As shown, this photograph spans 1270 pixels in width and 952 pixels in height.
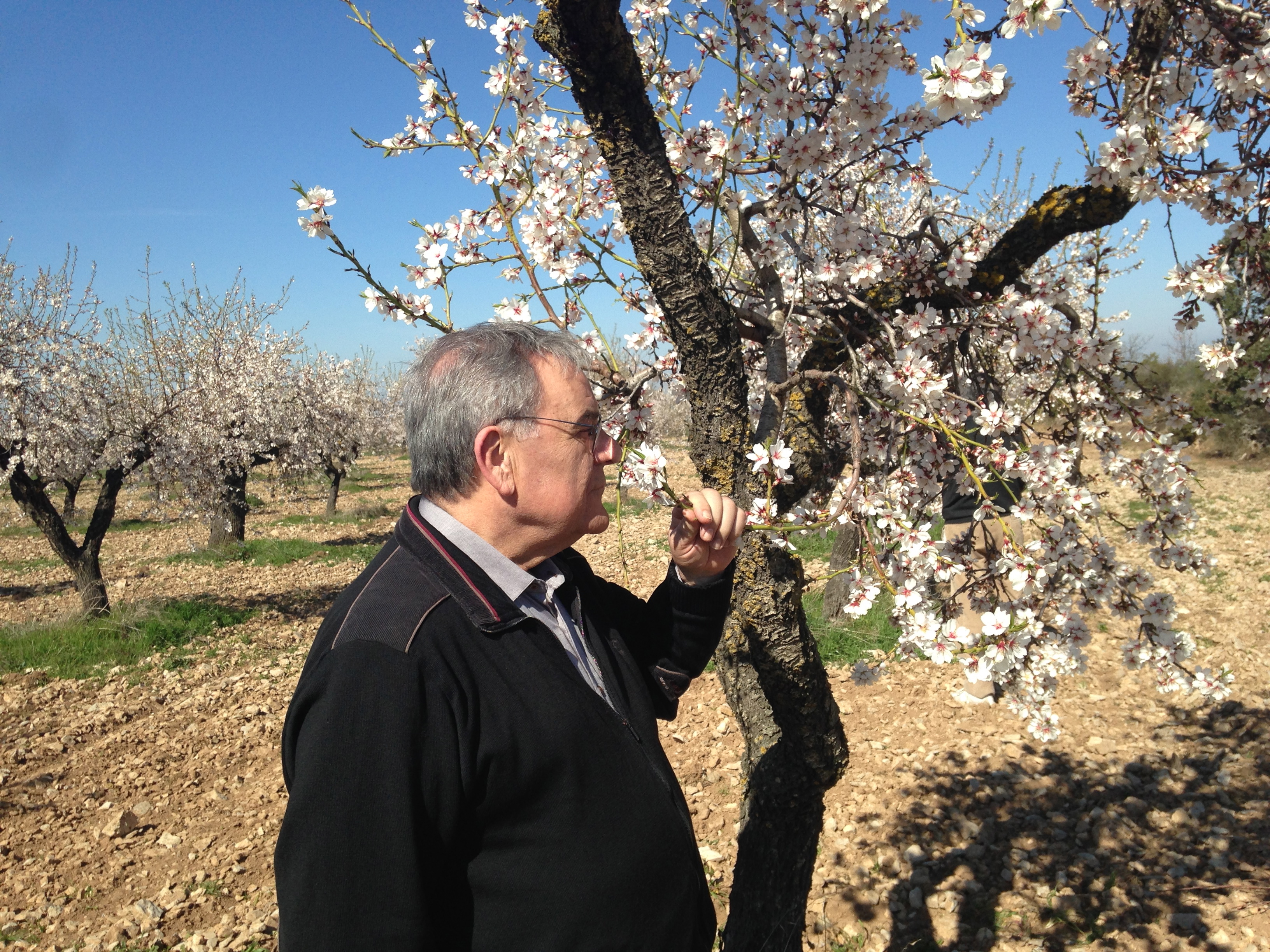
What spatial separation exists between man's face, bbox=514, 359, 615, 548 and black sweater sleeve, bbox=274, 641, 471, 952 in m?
0.48

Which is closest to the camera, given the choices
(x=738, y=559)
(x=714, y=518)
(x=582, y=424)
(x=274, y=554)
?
(x=582, y=424)

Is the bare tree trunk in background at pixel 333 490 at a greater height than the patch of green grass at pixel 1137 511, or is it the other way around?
the patch of green grass at pixel 1137 511

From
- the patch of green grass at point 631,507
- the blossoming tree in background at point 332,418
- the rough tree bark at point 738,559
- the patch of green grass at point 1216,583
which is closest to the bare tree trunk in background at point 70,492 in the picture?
the blossoming tree in background at point 332,418

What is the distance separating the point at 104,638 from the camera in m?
8.12

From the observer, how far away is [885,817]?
A: 4.21m

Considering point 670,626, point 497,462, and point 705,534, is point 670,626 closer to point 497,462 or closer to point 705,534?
point 705,534

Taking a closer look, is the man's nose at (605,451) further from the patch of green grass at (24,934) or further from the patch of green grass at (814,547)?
the patch of green grass at (814,547)

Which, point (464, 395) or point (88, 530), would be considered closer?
point (464, 395)

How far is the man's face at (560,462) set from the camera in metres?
1.59

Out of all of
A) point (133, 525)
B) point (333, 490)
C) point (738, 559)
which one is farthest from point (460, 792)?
point (133, 525)

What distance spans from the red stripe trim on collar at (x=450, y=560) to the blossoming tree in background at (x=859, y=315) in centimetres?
55

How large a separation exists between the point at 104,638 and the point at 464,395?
879cm

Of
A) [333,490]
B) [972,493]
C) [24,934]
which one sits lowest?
[24,934]

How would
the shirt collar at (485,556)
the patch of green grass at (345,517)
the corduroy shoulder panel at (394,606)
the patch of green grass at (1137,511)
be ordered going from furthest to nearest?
the patch of green grass at (345,517) < the patch of green grass at (1137,511) < the shirt collar at (485,556) < the corduroy shoulder panel at (394,606)
